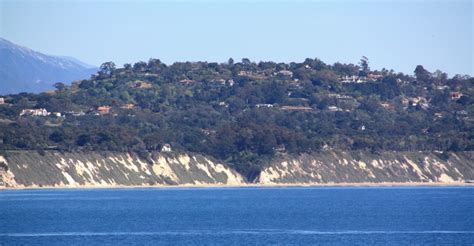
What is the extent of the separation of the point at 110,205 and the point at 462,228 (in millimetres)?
38405

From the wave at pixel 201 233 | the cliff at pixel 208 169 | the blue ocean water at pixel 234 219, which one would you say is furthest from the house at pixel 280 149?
the wave at pixel 201 233

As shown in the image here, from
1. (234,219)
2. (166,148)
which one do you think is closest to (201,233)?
(234,219)

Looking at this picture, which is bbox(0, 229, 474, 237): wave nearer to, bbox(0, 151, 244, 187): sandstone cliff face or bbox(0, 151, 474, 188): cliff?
bbox(0, 151, 474, 188): cliff

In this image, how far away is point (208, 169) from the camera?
161000 millimetres

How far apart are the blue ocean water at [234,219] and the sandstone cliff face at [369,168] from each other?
19591mm

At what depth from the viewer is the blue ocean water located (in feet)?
251

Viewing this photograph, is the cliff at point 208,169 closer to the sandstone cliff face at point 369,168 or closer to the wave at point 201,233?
the sandstone cliff face at point 369,168

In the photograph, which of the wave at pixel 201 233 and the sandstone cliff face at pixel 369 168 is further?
the sandstone cliff face at pixel 369 168

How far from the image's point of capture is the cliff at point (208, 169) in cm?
14500

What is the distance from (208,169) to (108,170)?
14.7 metres

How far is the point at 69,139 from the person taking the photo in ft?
518

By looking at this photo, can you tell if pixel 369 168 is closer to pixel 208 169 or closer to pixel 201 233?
pixel 208 169

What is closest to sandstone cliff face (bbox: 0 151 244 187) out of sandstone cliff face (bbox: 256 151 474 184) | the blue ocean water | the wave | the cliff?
the cliff

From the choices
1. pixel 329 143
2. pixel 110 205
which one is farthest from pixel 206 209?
pixel 329 143
